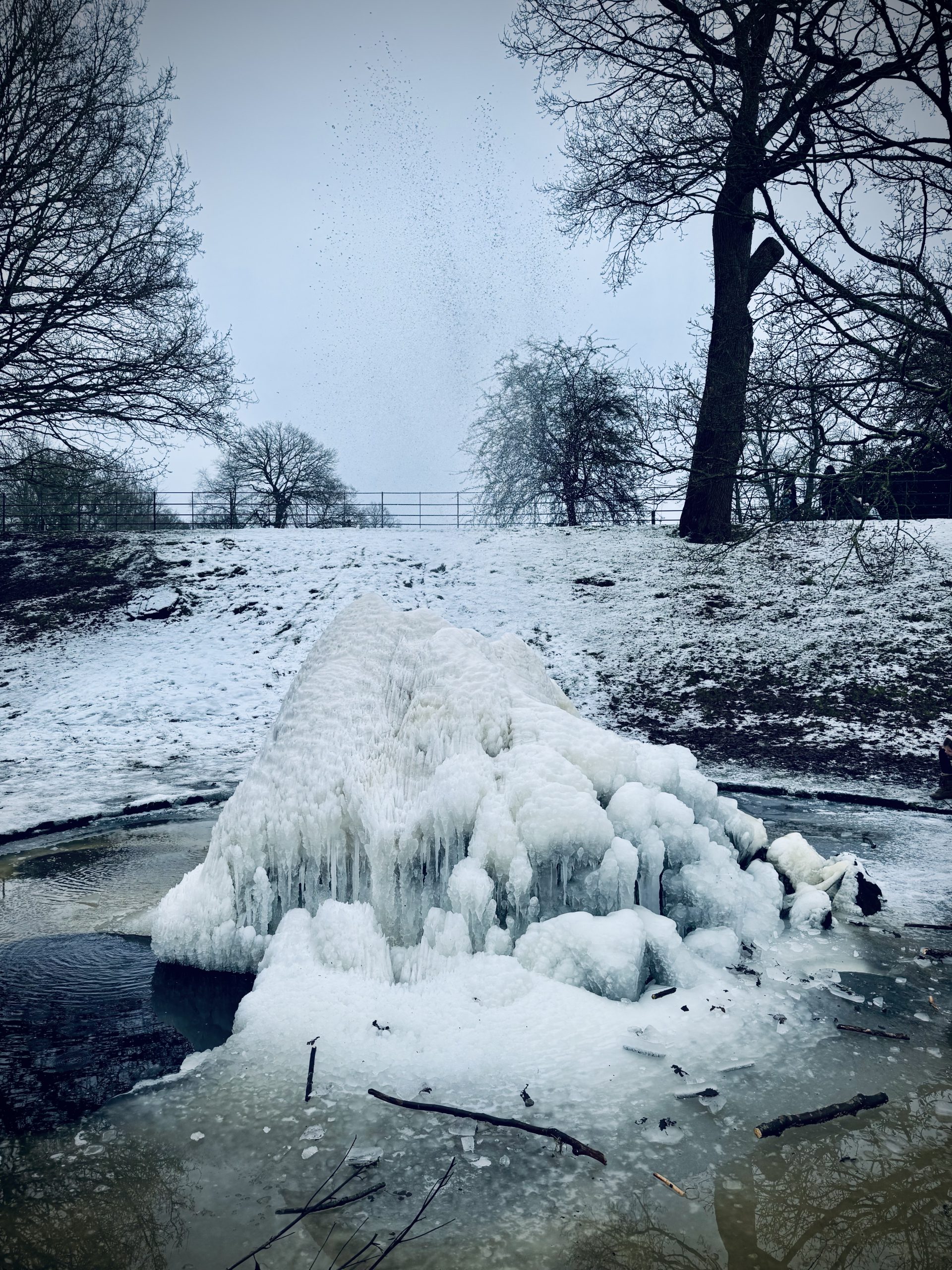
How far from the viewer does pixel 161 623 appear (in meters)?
15.8

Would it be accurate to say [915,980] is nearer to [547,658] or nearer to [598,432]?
[598,432]

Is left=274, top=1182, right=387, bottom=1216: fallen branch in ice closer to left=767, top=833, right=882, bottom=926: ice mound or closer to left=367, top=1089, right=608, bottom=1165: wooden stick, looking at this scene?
left=367, top=1089, right=608, bottom=1165: wooden stick

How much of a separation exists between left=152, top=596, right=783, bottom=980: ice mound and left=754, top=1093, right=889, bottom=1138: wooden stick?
1.05 m

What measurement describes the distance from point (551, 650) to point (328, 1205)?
11870 millimetres

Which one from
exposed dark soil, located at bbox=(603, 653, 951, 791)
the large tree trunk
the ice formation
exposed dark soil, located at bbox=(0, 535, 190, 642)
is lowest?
exposed dark soil, located at bbox=(603, 653, 951, 791)

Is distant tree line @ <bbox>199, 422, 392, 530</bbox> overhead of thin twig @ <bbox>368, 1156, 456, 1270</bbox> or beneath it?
overhead

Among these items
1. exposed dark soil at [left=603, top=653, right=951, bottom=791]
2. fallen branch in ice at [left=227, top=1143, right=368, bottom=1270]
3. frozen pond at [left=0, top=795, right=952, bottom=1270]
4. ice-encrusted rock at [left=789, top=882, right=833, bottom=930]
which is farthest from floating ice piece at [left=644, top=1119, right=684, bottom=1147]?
exposed dark soil at [left=603, top=653, right=951, bottom=791]

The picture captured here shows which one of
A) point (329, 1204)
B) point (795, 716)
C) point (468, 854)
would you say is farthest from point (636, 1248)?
point (795, 716)

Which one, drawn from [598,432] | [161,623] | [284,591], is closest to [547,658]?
[598,432]

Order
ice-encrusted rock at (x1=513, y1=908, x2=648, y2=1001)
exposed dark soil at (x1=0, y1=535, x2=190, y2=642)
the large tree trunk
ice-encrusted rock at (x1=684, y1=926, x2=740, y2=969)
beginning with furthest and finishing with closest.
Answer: exposed dark soil at (x1=0, y1=535, x2=190, y2=642)
the large tree trunk
ice-encrusted rock at (x1=684, y1=926, x2=740, y2=969)
ice-encrusted rock at (x1=513, y1=908, x2=648, y2=1001)

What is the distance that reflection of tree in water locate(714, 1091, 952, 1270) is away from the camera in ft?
7.71

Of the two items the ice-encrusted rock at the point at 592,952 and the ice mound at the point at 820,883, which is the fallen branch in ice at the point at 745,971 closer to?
the ice-encrusted rock at the point at 592,952

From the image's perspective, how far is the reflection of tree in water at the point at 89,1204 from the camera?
236cm

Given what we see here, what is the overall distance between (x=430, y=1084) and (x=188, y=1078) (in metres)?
1.00
